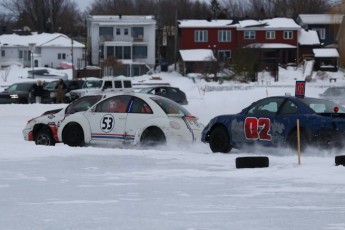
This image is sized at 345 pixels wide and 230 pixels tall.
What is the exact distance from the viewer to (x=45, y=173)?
1419 cm

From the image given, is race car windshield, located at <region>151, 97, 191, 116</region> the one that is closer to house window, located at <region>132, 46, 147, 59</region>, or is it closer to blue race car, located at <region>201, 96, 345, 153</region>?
blue race car, located at <region>201, 96, 345, 153</region>

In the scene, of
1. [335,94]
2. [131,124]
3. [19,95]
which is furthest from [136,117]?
[19,95]

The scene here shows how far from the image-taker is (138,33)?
9731 centimetres

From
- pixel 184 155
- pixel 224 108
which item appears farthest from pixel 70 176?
pixel 224 108

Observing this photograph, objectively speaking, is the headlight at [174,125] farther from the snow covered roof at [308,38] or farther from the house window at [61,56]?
the house window at [61,56]

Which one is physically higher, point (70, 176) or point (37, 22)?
point (37, 22)

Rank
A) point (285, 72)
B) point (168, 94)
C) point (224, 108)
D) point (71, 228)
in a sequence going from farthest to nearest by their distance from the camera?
point (285, 72)
point (168, 94)
point (224, 108)
point (71, 228)

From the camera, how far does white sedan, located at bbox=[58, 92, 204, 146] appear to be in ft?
61.8

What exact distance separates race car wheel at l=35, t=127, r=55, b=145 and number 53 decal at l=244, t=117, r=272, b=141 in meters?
5.09

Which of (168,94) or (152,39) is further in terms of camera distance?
(152,39)

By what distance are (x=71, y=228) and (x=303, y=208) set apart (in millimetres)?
3098

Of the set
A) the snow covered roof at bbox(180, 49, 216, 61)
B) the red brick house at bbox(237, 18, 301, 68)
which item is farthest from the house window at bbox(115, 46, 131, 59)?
the red brick house at bbox(237, 18, 301, 68)

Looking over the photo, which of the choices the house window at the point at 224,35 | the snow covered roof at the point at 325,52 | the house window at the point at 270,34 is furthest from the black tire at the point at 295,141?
the house window at the point at 270,34

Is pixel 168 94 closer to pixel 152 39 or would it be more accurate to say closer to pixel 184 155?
pixel 184 155
